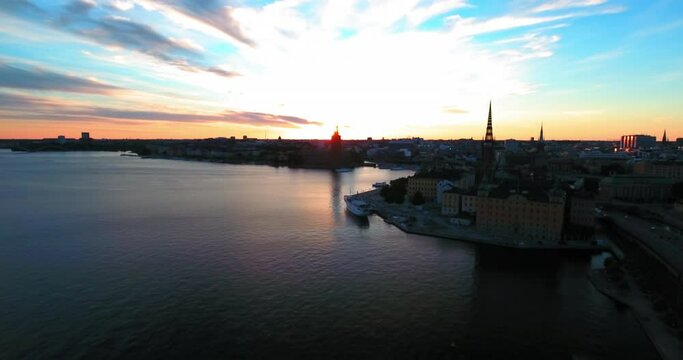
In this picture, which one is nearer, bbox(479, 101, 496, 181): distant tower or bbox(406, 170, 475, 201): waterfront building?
bbox(406, 170, 475, 201): waterfront building

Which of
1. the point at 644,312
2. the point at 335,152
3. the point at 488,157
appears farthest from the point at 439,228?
the point at 335,152

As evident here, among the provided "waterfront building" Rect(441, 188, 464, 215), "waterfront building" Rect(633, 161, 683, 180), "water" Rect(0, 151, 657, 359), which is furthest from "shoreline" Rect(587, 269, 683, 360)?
"waterfront building" Rect(633, 161, 683, 180)

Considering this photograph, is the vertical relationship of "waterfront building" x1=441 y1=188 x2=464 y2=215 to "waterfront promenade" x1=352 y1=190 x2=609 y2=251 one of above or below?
above

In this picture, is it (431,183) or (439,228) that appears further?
(431,183)

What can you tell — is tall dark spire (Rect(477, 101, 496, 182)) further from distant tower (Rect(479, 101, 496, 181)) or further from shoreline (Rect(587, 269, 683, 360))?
shoreline (Rect(587, 269, 683, 360))

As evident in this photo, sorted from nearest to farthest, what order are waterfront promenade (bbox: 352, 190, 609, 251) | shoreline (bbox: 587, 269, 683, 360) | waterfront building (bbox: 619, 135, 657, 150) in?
shoreline (bbox: 587, 269, 683, 360), waterfront promenade (bbox: 352, 190, 609, 251), waterfront building (bbox: 619, 135, 657, 150)

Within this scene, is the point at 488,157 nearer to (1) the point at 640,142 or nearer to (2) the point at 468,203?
(2) the point at 468,203

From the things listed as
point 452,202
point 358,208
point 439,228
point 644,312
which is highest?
point 452,202

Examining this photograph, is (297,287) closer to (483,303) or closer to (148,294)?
(148,294)
